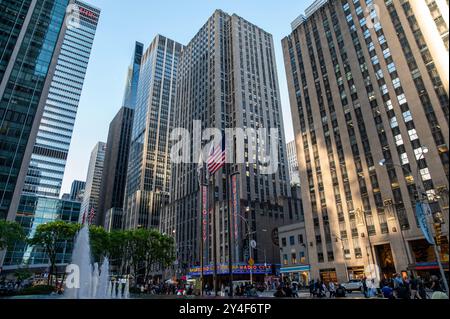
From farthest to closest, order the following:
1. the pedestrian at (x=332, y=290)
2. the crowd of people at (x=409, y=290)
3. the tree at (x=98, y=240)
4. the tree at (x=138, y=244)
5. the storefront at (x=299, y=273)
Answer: the storefront at (x=299, y=273) < the tree at (x=138, y=244) < the tree at (x=98, y=240) < the pedestrian at (x=332, y=290) < the crowd of people at (x=409, y=290)

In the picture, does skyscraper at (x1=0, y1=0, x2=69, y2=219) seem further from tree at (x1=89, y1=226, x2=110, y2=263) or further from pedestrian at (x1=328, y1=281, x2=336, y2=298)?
pedestrian at (x1=328, y1=281, x2=336, y2=298)

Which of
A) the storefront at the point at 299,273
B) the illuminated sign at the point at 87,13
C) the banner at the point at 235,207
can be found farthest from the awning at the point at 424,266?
the illuminated sign at the point at 87,13

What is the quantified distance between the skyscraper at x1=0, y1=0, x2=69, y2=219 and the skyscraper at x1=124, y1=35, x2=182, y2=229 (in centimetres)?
9185

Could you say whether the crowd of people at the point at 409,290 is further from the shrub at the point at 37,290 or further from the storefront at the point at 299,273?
the storefront at the point at 299,273

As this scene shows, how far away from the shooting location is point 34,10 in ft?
192

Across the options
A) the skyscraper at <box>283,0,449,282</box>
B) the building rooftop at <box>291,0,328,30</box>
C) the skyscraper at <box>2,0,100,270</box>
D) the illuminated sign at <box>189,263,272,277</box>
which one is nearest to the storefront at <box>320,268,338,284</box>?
the skyscraper at <box>283,0,449,282</box>

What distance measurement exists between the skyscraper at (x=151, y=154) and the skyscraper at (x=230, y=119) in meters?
34.0

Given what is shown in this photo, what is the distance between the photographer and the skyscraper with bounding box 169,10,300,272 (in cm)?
9525

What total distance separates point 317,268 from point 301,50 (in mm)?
54568

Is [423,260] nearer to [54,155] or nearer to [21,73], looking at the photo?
[21,73]

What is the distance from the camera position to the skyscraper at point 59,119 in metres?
135

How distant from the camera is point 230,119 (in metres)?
116

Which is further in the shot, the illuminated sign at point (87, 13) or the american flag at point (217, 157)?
the illuminated sign at point (87, 13)
